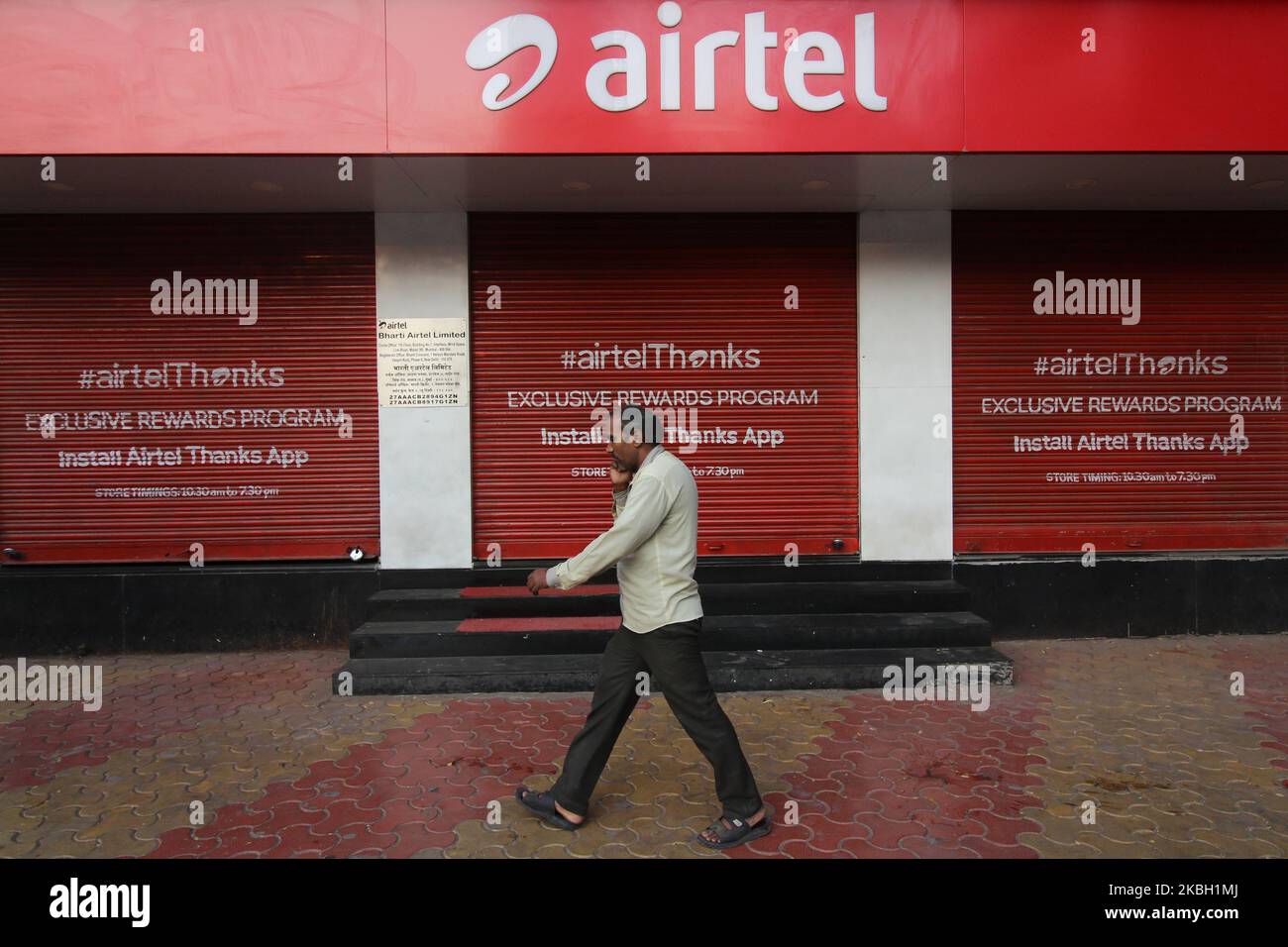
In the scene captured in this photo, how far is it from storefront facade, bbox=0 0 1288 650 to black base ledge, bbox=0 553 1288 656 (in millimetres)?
30

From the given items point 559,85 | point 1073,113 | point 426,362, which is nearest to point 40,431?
point 426,362

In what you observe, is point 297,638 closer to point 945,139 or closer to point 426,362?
point 426,362

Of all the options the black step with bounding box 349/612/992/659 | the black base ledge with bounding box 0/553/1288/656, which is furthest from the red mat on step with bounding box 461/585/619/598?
the black step with bounding box 349/612/992/659

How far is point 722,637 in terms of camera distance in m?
6.62

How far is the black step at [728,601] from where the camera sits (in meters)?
6.98

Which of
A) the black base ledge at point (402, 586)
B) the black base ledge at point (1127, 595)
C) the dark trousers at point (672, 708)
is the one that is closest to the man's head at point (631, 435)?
the dark trousers at point (672, 708)

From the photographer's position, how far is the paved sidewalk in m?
3.99

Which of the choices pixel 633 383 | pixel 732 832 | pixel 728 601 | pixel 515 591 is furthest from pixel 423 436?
pixel 732 832

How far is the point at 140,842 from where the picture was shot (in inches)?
158

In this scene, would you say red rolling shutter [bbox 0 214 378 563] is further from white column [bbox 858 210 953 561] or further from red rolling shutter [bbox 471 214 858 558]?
white column [bbox 858 210 953 561]

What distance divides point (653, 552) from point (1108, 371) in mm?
5751

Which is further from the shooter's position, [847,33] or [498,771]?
[847,33]

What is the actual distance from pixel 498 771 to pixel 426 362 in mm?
3824

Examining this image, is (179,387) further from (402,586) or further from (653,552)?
(653,552)
